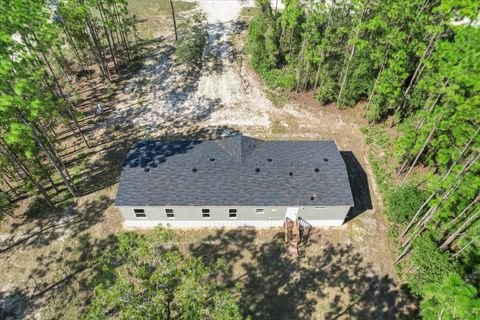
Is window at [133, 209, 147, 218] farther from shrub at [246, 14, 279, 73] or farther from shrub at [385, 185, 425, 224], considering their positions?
shrub at [246, 14, 279, 73]

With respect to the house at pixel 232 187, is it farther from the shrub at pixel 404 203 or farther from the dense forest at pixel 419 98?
the dense forest at pixel 419 98

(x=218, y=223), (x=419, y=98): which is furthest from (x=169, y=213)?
(x=419, y=98)

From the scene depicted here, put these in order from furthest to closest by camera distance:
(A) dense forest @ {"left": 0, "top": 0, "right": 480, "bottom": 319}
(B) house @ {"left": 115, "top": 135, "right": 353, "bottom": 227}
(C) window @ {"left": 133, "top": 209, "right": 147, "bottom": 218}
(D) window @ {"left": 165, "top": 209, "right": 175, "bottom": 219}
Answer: (D) window @ {"left": 165, "top": 209, "right": 175, "bottom": 219} < (C) window @ {"left": 133, "top": 209, "right": 147, "bottom": 218} < (B) house @ {"left": 115, "top": 135, "right": 353, "bottom": 227} < (A) dense forest @ {"left": 0, "top": 0, "right": 480, "bottom": 319}

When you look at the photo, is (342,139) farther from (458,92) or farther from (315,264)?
(315,264)

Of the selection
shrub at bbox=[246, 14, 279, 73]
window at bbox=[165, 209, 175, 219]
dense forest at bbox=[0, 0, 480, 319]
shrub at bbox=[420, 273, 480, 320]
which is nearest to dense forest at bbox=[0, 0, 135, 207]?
dense forest at bbox=[0, 0, 480, 319]

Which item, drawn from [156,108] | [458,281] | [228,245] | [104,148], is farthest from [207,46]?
[458,281]

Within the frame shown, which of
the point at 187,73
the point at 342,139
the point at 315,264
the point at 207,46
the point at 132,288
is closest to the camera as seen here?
the point at 132,288
